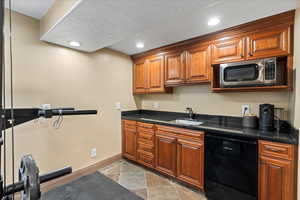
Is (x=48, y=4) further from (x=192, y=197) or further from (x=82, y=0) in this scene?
(x=192, y=197)

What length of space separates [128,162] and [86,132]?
1.04 m

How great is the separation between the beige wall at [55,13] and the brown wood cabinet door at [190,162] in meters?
2.08

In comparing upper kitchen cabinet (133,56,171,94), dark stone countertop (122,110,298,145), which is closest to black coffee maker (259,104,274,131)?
dark stone countertop (122,110,298,145)

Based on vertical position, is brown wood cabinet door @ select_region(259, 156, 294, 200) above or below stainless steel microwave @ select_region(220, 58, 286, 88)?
below

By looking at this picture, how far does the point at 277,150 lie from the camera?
1.54 metres

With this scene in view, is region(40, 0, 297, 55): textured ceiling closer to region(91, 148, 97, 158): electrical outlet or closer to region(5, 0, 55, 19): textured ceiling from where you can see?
region(5, 0, 55, 19): textured ceiling

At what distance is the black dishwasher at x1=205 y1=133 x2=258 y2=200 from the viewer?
166 centimetres

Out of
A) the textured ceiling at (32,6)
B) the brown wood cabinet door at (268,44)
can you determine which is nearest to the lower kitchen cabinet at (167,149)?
the brown wood cabinet door at (268,44)

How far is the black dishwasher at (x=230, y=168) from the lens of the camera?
1660mm

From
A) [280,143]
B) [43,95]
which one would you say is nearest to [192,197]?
[280,143]

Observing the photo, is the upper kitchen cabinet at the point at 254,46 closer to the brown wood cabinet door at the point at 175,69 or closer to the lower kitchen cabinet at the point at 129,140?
the brown wood cabinet door at the point at 175,69

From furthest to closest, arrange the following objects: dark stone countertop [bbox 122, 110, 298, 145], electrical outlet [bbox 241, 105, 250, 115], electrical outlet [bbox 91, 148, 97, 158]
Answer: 1. electrical outlet [bbox 91, 148, 97, 158]
2. electrical outlet [bbox 241, 105, 250, 115]
3. dark stone countertop [bbox 122, 110, 298, 145]

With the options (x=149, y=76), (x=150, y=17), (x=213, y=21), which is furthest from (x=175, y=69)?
(x=150, y=17)

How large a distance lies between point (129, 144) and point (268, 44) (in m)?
2.69
